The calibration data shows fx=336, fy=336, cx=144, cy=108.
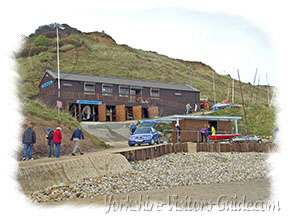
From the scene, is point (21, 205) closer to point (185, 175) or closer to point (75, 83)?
point (185, 175)

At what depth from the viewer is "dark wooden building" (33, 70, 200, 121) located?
127 ft

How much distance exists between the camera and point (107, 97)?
1608 inches

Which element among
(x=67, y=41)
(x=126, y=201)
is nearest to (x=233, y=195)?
(x=126, y=201)

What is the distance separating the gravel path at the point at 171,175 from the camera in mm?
11422

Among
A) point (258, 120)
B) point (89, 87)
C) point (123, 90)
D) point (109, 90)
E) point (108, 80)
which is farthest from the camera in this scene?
point (108, 80)

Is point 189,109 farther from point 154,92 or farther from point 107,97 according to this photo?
point 107,97

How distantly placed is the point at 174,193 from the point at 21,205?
4986 mm

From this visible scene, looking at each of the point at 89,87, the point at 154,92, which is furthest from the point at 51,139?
the point at 154,92

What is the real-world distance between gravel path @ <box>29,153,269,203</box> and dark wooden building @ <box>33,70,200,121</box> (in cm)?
2011

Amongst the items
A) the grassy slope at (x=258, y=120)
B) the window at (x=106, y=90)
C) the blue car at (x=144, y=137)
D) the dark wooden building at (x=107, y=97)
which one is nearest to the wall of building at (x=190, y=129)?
the blue car at (x=144, y=137)

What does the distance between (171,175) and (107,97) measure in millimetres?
26502

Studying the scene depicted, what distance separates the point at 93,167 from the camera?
13750 mm

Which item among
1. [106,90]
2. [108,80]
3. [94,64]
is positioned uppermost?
[94,64]

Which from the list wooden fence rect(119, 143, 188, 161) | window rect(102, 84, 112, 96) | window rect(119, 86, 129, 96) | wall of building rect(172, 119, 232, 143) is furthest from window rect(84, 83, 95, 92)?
wooden fence rect(119, 143, 188, 161)
